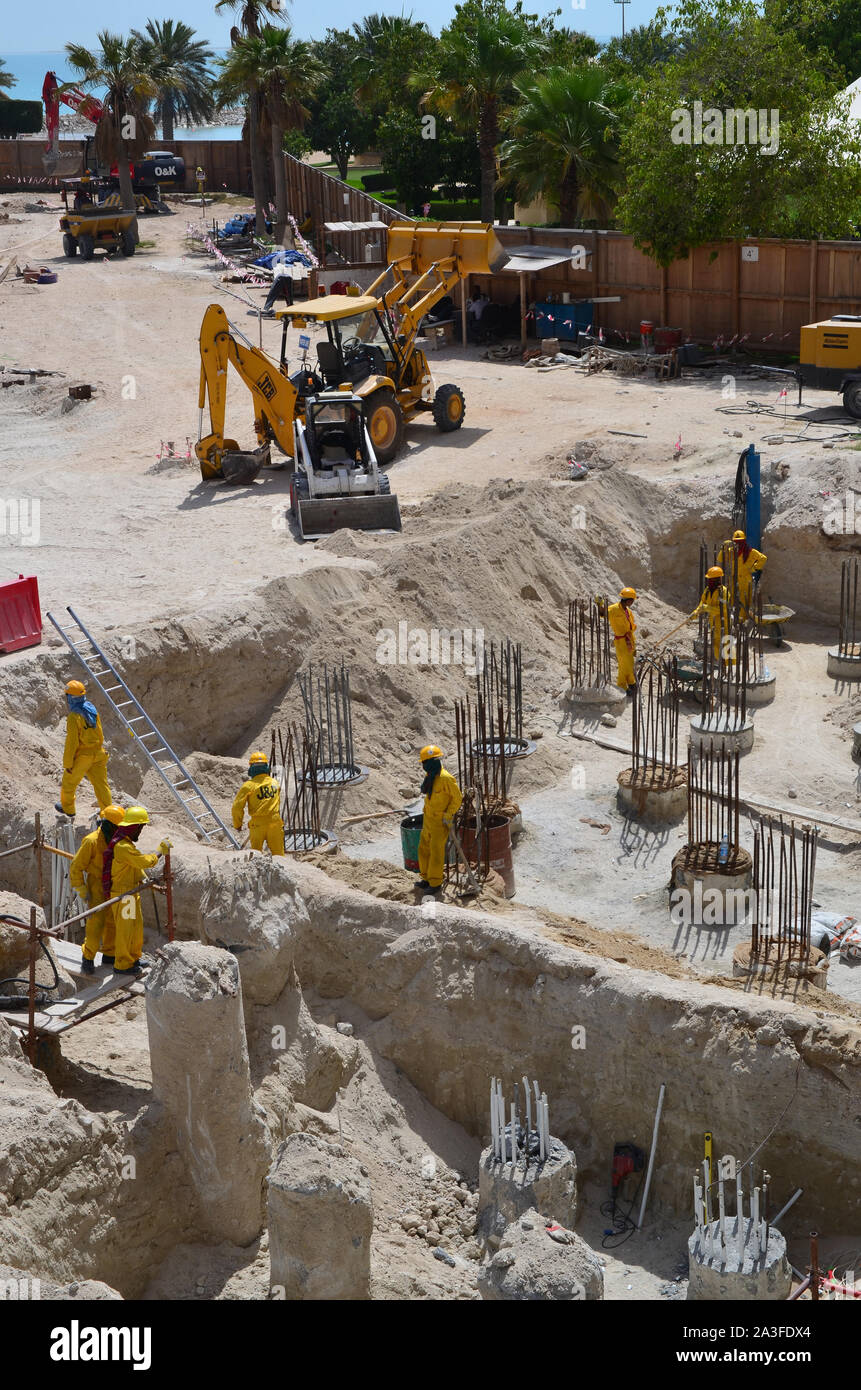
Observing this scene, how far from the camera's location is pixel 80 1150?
920 centimetres

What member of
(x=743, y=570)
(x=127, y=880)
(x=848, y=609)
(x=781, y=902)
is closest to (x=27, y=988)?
(x=127, y=880)

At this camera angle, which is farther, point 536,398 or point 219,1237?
point 536,398

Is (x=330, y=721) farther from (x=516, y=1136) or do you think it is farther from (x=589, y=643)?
(x=516, y=1136)

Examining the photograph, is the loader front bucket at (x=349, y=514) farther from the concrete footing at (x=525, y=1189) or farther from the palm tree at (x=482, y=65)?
the palm tree at (x=482, y=65)

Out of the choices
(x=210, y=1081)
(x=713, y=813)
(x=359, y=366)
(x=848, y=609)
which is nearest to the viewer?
(x=210, y=1081)

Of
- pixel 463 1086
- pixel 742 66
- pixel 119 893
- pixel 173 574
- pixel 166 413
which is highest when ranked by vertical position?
pixel 742 66

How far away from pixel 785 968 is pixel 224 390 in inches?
532

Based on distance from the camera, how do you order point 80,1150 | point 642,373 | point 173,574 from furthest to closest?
point 642,373
point 173,574
point 80,1150

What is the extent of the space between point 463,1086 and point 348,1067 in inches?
38.3

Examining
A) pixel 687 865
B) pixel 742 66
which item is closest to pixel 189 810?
pixel 687 865

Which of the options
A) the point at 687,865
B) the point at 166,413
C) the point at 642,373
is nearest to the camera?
the point at 687,865

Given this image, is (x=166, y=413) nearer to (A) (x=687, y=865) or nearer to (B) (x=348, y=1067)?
(A) (x=687, y=865)

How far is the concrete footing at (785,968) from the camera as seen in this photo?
42.3 ft

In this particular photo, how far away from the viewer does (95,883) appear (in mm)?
11055
